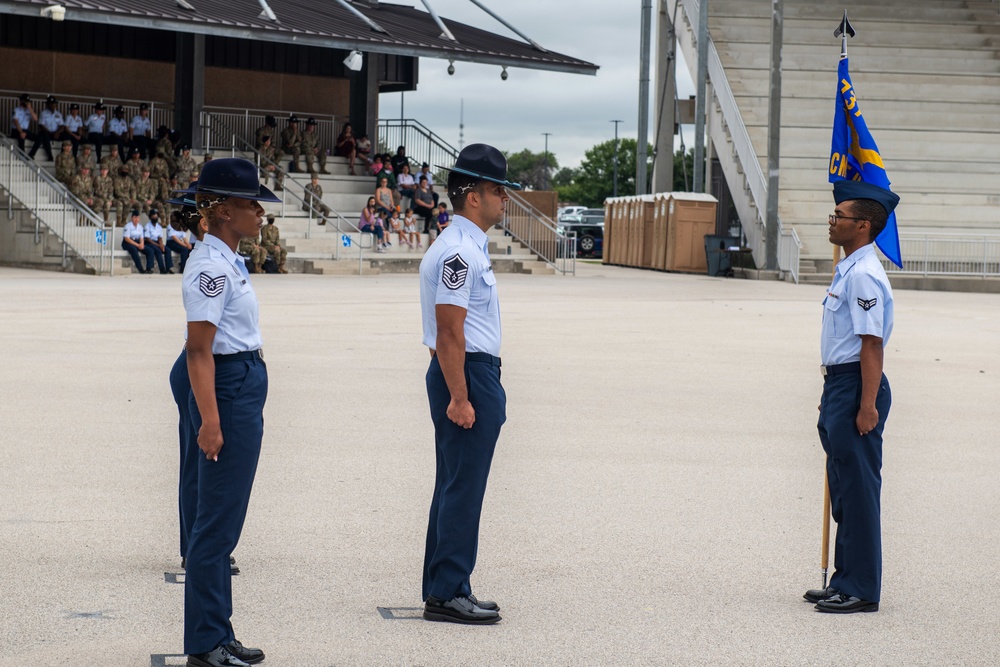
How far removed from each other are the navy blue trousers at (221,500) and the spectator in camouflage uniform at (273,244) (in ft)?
88.1

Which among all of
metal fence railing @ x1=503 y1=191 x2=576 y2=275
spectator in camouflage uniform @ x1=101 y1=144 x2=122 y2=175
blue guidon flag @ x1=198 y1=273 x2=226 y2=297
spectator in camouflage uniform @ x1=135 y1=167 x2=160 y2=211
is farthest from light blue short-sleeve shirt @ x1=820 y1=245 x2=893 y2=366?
metal fence railing @ x1=503 y1=191 x2=576 y2=275

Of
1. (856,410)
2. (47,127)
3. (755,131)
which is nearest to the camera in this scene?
(856,410)

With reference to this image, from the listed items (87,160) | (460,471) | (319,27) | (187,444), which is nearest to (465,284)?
(460,471)

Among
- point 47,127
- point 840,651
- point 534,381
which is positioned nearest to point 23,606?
point 840,651

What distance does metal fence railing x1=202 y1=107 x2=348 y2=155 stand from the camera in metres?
39.8

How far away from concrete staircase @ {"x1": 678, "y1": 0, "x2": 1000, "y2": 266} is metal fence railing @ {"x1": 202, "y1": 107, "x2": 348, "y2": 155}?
11647mm

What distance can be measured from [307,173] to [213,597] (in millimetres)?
34725

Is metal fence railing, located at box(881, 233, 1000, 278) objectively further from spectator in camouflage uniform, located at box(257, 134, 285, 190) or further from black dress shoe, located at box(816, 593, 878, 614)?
black dress shoe, located at box(816, 593, 878, 614)

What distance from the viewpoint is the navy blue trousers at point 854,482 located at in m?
5.55

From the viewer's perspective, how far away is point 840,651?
5109 millimetres

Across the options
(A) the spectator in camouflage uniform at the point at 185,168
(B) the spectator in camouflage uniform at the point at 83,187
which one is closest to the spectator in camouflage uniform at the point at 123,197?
(B) the spectator in camouflage uniform at the point at 83,187

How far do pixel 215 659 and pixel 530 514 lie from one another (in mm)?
2862

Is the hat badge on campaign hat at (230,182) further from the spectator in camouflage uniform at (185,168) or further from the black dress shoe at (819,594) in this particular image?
the spectator in camouflage uniform at (185,168)

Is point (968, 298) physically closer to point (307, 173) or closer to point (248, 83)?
point (307, 173)
